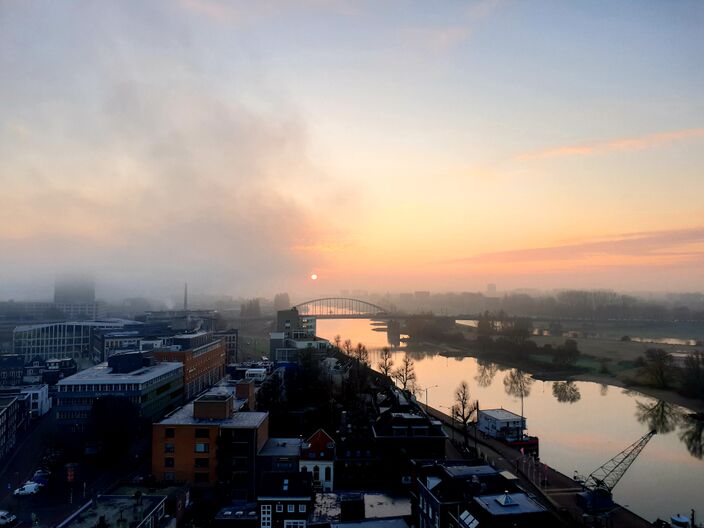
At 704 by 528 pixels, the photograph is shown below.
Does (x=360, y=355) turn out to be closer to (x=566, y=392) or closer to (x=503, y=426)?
(x=566, y=392)

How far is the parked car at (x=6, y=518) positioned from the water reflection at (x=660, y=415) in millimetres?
12222

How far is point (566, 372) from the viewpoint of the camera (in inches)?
801

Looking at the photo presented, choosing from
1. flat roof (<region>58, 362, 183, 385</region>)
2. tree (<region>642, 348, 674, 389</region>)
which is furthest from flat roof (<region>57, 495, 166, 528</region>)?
tree (<region>642, 348, 674, 389</region>)

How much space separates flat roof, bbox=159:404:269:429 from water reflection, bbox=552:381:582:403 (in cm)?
1060

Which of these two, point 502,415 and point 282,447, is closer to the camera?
point 282,447

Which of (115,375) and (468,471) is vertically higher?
(115,375)

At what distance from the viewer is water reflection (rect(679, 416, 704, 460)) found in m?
10.5

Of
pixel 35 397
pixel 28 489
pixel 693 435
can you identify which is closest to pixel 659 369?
pixel 693 435

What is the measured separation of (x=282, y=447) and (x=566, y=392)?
38.3 ft

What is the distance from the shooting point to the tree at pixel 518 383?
16.6 meters

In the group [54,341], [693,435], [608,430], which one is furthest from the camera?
[54,341]

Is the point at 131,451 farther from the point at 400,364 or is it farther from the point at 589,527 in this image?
the point at 400,364

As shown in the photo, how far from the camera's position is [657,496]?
797 centimetres

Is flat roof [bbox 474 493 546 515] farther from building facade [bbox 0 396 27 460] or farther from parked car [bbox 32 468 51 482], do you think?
building facade [bbox 0 396 27 460]
